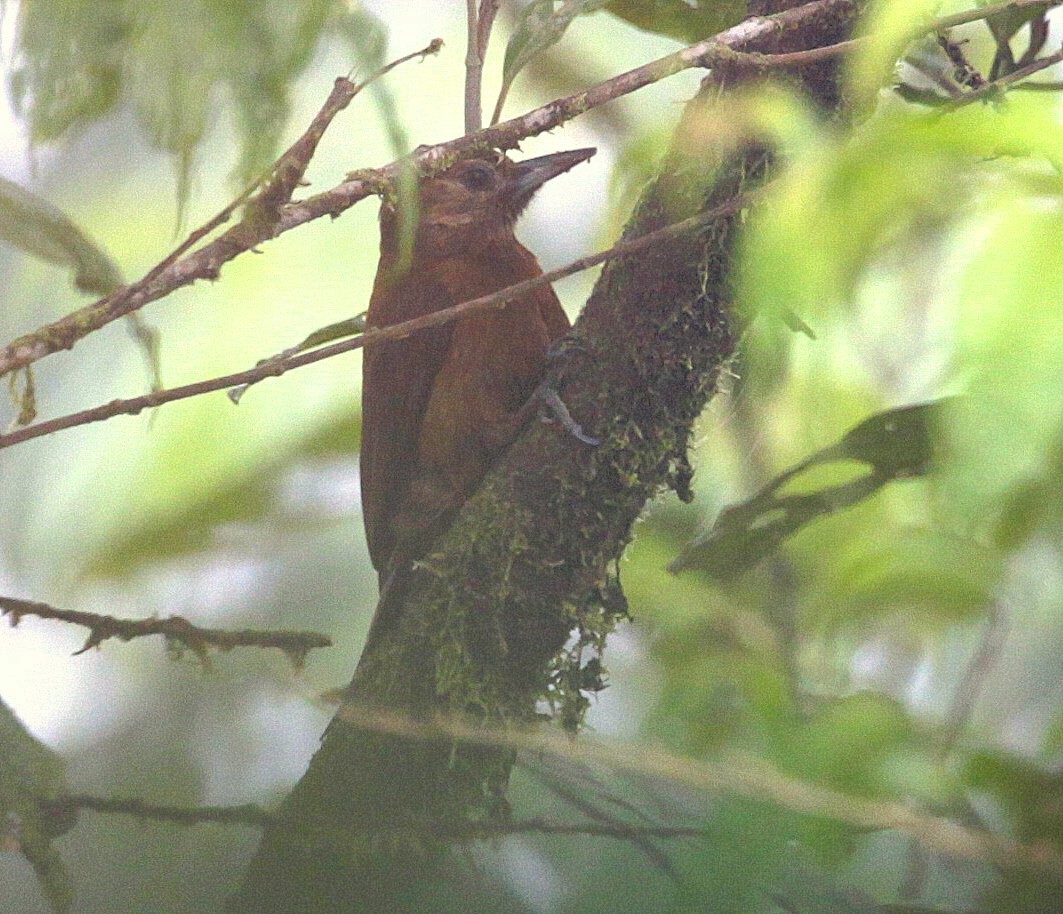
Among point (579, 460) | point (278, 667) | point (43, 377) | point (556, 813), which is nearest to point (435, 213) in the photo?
point (43, 377)

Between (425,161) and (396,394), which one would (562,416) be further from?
(396,394)

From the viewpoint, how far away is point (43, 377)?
5.40ft

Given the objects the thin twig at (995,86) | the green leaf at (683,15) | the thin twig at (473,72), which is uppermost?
the green leaf at (683,15)

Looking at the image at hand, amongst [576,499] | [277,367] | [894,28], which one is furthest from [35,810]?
[894,28]

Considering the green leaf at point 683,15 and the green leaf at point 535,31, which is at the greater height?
the green leaf at point 683,15

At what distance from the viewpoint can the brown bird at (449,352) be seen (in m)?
1.48

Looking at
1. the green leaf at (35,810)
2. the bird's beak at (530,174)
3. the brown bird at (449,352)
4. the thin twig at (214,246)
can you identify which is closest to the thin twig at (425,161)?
the thin twig at (214,246)

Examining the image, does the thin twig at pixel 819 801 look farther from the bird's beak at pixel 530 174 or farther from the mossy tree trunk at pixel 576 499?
the bird's beak at pixel 530 174

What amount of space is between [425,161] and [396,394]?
683 millimetres

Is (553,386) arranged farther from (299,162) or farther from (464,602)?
(299,162)

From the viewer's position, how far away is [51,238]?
1.02 meters

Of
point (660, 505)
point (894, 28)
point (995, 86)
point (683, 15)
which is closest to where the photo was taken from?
point (894, 28)

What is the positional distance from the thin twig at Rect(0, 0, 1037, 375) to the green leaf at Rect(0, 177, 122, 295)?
0.14 feet

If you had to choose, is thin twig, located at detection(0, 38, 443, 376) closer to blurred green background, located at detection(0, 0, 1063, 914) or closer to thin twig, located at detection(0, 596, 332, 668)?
blurred green background, located at detection(0, 0, 1063, 914)
